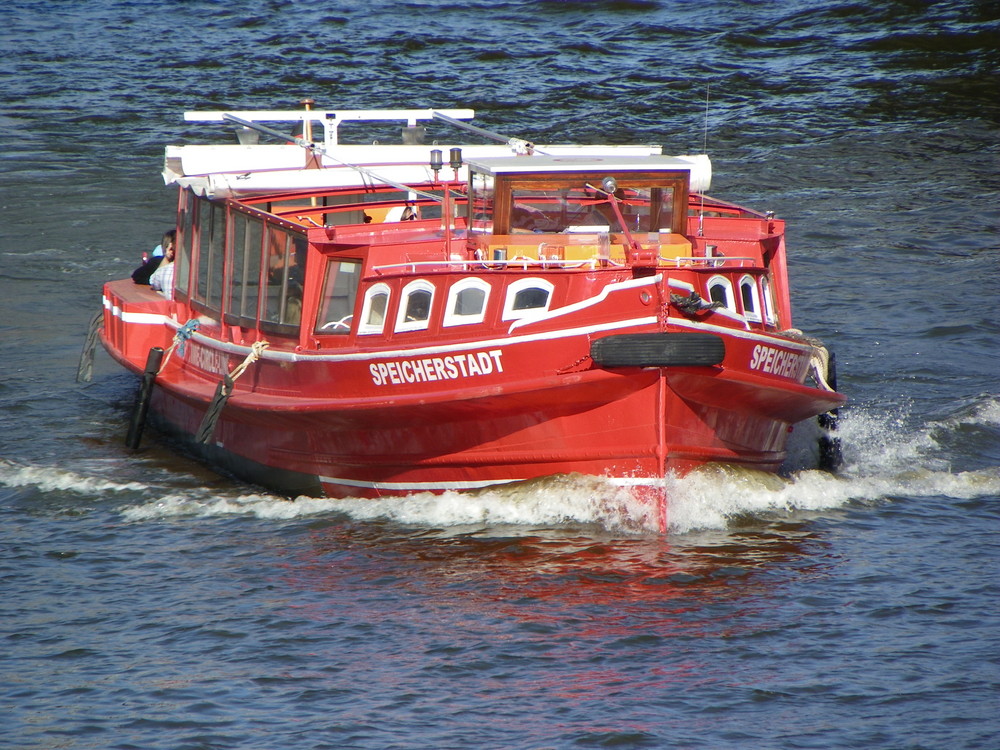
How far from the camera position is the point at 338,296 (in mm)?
11781

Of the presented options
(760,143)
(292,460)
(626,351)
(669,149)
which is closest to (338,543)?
(292,460)

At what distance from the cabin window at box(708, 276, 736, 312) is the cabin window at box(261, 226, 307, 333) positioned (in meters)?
3.50

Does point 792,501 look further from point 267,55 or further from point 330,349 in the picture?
point 267,55

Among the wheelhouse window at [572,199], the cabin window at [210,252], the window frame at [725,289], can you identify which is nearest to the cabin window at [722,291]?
the window frame at [725,289]

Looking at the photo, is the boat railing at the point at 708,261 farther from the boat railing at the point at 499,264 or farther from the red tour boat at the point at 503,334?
the boat railing at the point at 499,264

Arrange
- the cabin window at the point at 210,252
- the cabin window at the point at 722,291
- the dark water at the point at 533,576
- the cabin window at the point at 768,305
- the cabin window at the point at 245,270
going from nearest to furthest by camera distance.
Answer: the dark water at the point at 533,576, the cabin window at the point at 722,291, the cabin window at the point at 768,305, the cabin window at the point at 245,270, the cabin window at the point at 210,252

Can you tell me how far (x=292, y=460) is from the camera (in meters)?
12.5

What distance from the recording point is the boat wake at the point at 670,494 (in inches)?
436

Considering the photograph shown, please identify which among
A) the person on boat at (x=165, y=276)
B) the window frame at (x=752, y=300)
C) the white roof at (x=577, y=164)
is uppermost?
the white roof at (x=577, y=164)

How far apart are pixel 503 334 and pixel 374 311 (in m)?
1.34

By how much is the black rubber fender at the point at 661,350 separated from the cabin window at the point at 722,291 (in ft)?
2.95

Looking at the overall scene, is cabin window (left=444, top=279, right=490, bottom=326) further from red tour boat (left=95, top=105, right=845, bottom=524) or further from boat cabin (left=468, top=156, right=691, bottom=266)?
boat cabin (left=468, top=156, right=691, bottom=266)

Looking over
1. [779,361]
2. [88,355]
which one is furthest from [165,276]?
[779,361]

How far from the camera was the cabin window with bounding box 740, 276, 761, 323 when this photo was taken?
1124cm
